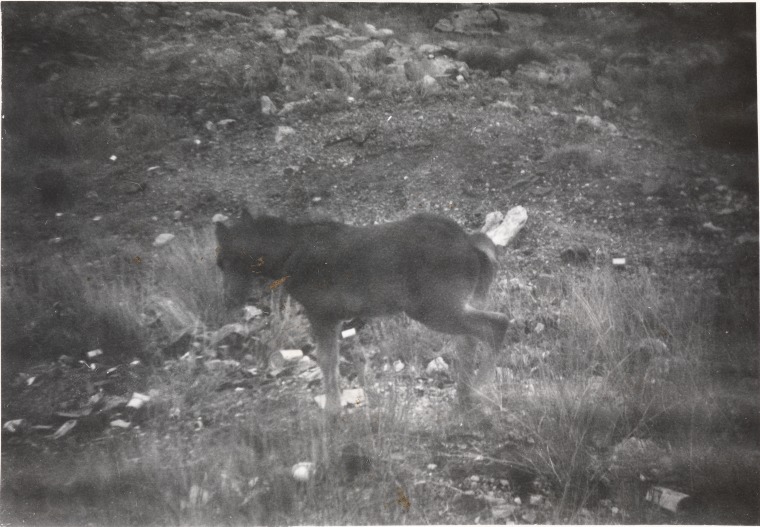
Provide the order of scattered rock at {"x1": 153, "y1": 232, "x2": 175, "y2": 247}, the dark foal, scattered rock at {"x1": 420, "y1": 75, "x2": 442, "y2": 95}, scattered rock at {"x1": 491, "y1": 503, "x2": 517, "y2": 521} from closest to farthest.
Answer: scattered rock at {"x1": 491, "y1": 503, "x2": 517, "y2": 521} < the dark foal < scattered rock at {"x1": 153, "y1": 232, "x2": 175, "y2": 247} < scattered rock at {"x1": 420, "y1": 75, "x2": 442, "y2": 95}

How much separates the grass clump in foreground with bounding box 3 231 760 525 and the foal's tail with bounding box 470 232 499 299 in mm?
94

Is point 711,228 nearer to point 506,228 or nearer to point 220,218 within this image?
point 506,228

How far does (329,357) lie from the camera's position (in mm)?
2816

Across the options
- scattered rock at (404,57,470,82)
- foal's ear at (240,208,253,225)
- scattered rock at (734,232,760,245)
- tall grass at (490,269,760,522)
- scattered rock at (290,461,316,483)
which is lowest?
scattered rock at (290,461,316,483)

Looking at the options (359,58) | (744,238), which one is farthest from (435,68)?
(744,238)

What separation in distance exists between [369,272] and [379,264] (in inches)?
2.7

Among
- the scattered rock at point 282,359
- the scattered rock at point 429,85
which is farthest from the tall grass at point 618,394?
the scattered rock at point 429,85

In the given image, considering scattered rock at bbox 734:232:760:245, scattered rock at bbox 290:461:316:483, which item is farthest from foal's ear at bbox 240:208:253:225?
scattered rock at bbox 734:232:760:245

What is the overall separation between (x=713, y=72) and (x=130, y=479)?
13.0 feet

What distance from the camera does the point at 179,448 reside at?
276cm

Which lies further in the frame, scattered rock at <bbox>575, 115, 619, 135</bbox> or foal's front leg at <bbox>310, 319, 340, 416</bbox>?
scattered rock at <bbox>575, 115, 619, 135</bbox>

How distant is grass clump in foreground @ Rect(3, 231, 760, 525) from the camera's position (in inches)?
106

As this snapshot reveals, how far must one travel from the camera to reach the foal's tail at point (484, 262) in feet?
9.41

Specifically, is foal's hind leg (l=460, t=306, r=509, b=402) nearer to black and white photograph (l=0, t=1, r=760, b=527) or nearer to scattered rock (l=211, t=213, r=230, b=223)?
black and white photograph (l=0, t=1, r=760, b=527)
